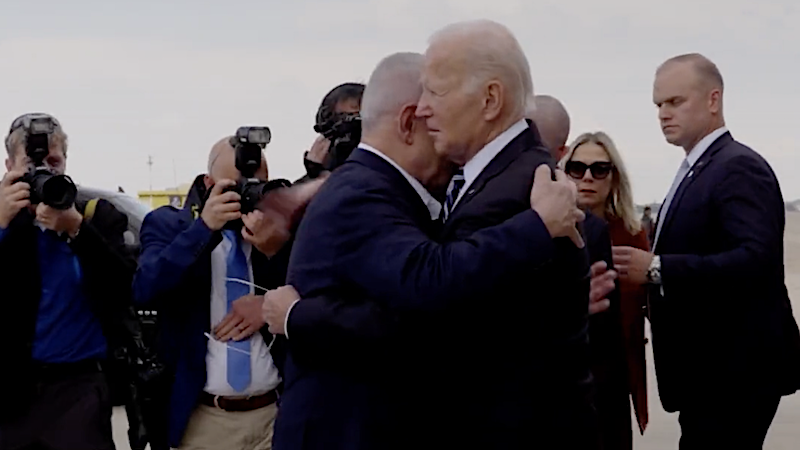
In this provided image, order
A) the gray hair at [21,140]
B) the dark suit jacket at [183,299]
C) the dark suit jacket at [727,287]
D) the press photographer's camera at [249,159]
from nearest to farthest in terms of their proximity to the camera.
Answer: the press photographer's camera at [249,159] → the dark suit jacket at [183,299] → the dark suit jacket at [727,287] → the gray hair at [21,140]

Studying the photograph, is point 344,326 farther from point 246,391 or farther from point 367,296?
point 246,391

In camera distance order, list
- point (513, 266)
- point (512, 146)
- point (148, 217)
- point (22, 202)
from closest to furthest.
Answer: point (513, 266), point (512, 146), point (22, 202), point (148, 217)

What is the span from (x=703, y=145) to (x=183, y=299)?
6.96 ft

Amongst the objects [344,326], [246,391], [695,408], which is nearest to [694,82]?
[695,408]

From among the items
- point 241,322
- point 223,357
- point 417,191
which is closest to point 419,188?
point 417,191

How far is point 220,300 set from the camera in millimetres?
4406

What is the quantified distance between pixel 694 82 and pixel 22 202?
263 cm

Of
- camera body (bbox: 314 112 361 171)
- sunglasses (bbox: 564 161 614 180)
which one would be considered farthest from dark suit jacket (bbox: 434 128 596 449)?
sunglasses (bbox: 564 161 614 180)

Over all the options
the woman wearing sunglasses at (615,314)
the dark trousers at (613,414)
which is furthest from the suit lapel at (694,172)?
the dark trousers at (613,414)

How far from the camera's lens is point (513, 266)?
8.28 ft

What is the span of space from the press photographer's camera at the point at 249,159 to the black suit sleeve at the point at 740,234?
1.54m

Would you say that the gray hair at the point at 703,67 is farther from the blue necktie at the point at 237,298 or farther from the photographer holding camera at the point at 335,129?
the blue necktie at the point at 237,298

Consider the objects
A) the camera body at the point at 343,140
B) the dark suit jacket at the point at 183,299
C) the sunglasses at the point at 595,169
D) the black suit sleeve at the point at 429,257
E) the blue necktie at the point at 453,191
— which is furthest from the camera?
the sunglasses at the point at 595,169

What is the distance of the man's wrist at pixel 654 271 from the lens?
4.34 m
